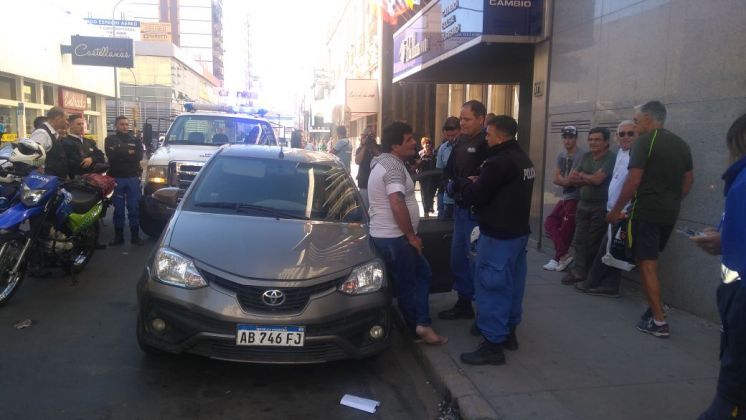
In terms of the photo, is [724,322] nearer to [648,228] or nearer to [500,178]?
[500,178]

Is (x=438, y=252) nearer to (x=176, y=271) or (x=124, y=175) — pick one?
(x=176, y=271)

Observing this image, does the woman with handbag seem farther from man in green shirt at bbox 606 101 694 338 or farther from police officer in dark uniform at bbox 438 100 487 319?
man in green shirt at bbox 606 101 694 338

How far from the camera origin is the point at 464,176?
16.1 ft

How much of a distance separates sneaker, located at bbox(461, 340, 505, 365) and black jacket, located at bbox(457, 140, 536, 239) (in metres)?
0.83

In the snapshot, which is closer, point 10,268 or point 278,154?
point 10,268

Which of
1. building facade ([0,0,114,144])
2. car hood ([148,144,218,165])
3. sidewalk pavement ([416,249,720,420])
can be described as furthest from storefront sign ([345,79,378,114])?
sidewalk pavement ([416,249,720,420])

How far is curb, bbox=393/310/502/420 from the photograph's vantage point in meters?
3.57

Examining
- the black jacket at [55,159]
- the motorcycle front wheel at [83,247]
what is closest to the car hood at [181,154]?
the black jacket at [55,159]

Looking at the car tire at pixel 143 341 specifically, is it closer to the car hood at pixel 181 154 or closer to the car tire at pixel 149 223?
the car tire at pixel 149 223

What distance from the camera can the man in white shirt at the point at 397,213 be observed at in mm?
4363

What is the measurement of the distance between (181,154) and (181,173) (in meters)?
0.45

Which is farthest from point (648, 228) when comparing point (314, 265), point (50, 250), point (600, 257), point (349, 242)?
point (50, 250)

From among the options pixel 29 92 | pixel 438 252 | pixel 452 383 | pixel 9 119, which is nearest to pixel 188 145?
pixel 438 252

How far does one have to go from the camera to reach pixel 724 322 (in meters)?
2.27
